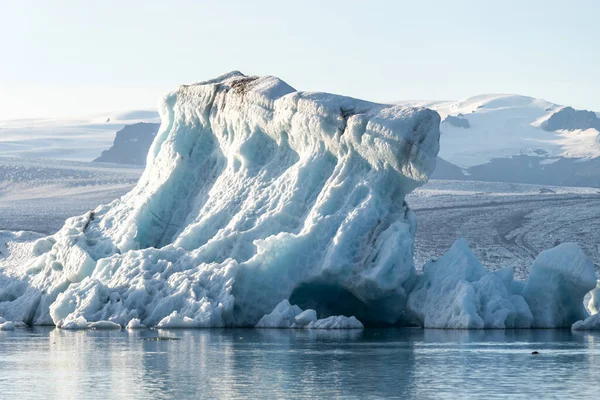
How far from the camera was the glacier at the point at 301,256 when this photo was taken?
22.0 m

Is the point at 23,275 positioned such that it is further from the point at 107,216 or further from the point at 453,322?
the point at 453,322

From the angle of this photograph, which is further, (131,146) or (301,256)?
(131,146)

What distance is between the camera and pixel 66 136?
354ft

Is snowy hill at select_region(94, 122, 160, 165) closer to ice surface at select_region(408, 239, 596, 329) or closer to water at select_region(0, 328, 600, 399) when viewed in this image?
ice surface at select_region(408, 239, 596, 329)

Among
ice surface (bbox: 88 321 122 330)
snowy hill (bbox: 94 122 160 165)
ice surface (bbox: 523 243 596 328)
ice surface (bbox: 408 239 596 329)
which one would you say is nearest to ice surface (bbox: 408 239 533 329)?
ice surface (bbox: 408 239 596 329)

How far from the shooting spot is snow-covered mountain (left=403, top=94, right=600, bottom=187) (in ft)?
288

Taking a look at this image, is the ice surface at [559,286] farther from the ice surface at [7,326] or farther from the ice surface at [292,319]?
the ice surface at [7,326]

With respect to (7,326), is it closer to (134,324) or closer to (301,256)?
(134,324)

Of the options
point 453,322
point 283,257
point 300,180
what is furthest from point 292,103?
point 453,322

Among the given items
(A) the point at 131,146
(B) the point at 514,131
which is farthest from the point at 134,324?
(B) the point at 514,131

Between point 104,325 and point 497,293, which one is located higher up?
point 497,293

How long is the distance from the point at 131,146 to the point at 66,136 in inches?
543

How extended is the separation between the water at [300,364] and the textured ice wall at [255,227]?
930mm

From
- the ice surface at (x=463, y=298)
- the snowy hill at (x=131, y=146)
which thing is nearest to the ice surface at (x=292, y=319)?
the ice surface at (x=463, y=298)
